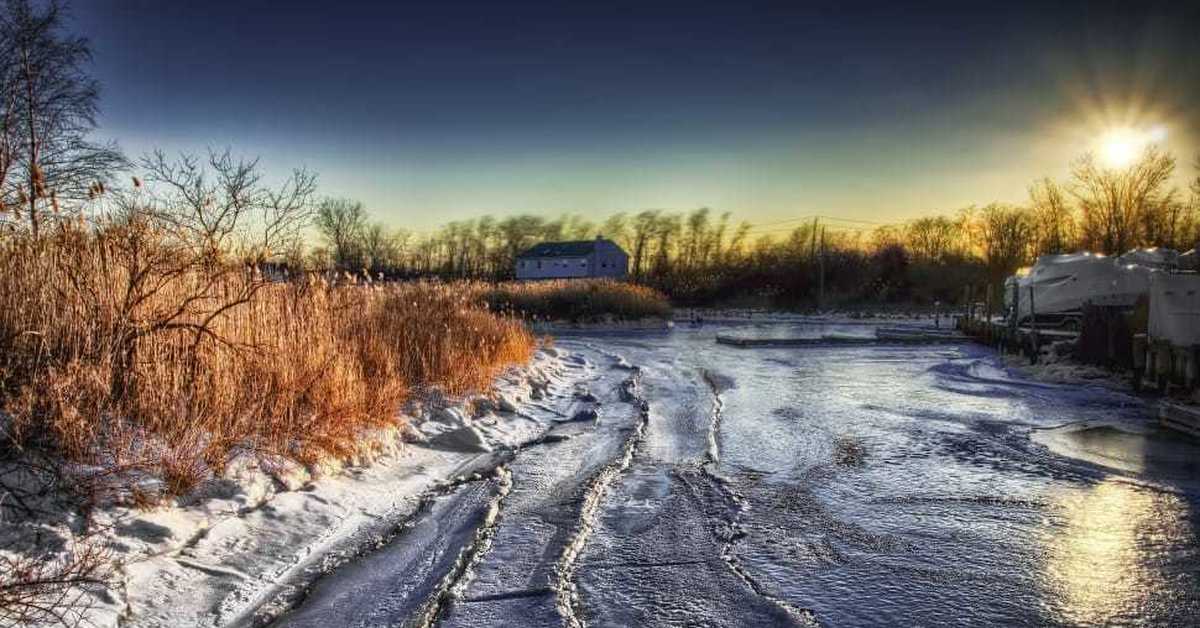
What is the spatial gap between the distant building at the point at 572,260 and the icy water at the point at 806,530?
224ft

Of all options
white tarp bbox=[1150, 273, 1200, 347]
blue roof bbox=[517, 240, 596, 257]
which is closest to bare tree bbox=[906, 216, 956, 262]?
blue roof bbox=[517, 240, 596, 257]

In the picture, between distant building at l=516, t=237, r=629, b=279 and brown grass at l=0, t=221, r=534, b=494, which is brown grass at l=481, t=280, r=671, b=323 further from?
distant building at l=516, t=237, r=629, b=279

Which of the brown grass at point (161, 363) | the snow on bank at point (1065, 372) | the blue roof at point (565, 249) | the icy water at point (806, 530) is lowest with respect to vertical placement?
the icy water at point (806, 530)

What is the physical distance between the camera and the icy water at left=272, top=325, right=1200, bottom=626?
4.00 m

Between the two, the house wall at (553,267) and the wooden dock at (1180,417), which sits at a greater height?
the house wall at (553,267)

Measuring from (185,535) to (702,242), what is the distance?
265 ft

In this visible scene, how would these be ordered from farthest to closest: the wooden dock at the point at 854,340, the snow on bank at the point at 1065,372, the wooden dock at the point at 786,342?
the wooden dock at the point at 854,340, the wooden dock at the point at 786,342, the snow on bank at the point at 1065,372

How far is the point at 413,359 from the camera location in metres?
10.4

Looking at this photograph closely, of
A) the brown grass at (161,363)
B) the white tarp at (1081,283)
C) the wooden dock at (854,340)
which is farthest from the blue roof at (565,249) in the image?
the brown grass at (161,363)

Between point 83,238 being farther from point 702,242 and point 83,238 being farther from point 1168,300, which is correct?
point 702,242

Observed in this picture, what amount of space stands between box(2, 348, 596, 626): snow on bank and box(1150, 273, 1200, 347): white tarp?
36.2 feet

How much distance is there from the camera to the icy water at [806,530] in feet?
13.1

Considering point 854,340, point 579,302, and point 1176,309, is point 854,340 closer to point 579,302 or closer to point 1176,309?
point 1176,309

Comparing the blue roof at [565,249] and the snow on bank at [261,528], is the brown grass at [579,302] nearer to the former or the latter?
the snow on bank at [261,528]
